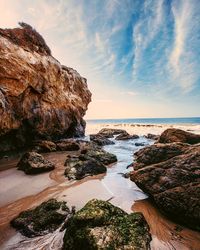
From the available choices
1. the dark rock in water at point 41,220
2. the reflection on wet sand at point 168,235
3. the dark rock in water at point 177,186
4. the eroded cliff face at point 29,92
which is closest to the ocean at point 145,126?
the eroded cliff face at point 29,92

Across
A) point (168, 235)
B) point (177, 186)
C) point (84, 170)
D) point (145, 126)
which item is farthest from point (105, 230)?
point (145, 126)

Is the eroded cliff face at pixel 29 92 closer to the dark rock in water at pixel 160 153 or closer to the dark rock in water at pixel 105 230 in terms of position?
the dark rock in water at pixel 160 153

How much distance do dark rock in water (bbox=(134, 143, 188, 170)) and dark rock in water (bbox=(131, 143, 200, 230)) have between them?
167 millimetres

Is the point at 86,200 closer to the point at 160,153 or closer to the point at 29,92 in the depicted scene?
the point at 160,153

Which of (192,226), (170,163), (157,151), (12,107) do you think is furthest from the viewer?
(12,107)

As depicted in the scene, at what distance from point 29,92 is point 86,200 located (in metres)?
11.5

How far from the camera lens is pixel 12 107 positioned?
12.6 meters

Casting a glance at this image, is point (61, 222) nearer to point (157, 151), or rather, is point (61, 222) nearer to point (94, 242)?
point (94, 242)

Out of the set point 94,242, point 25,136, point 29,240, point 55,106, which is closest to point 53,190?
point 29,240

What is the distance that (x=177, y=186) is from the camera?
4844 mm

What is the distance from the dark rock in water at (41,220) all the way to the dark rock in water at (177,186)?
7.52 ft

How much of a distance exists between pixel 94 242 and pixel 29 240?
1.45m

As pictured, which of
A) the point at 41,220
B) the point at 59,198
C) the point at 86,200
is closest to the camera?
the point at 41,220

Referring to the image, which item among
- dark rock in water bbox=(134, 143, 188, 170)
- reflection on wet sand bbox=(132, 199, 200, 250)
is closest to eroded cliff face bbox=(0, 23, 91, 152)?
dark rock in water bbox=(134, 143, 188, 170)
